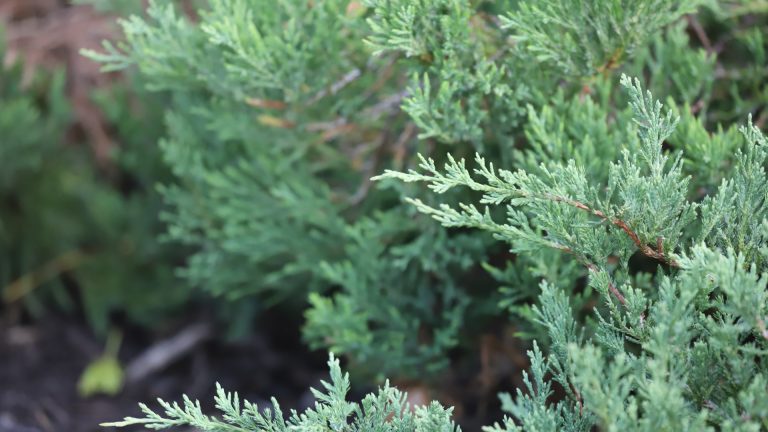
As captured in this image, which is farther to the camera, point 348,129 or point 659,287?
point 348,129

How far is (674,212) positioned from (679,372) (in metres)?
0.35

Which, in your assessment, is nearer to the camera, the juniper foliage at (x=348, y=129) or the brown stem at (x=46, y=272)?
the juniper foliage at (x=348, y=129)

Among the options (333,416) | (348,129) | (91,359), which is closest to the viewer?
(333,416)

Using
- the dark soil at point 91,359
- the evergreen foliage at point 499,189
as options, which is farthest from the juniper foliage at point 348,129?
the dark soil at point 91,359

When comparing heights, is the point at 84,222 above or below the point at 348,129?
below

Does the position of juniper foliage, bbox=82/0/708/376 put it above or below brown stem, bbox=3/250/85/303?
above

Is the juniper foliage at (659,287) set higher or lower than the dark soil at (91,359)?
higher

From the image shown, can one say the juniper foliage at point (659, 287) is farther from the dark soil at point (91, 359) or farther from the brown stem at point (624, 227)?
the dark soil at point (91, 359)

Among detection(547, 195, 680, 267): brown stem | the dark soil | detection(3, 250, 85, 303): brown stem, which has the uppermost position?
detection(547, 195, 680, 267): brown stem

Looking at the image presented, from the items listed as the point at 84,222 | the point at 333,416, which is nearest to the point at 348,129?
the point at 333,416

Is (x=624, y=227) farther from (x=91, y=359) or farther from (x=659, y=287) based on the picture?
(x=91, y=359)

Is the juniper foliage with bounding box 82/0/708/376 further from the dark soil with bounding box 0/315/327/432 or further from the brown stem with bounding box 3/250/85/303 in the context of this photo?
the brown stem with bounding box 3/250/85/303

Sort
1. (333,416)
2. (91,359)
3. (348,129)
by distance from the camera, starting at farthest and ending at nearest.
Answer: (91,359)
(348,129)
(333,416)

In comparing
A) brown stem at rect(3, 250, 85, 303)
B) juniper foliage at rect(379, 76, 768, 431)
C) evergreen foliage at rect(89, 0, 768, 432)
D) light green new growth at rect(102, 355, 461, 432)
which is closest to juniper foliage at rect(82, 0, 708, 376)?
evergreen foliage at rect(89, 0, 768, 432)
